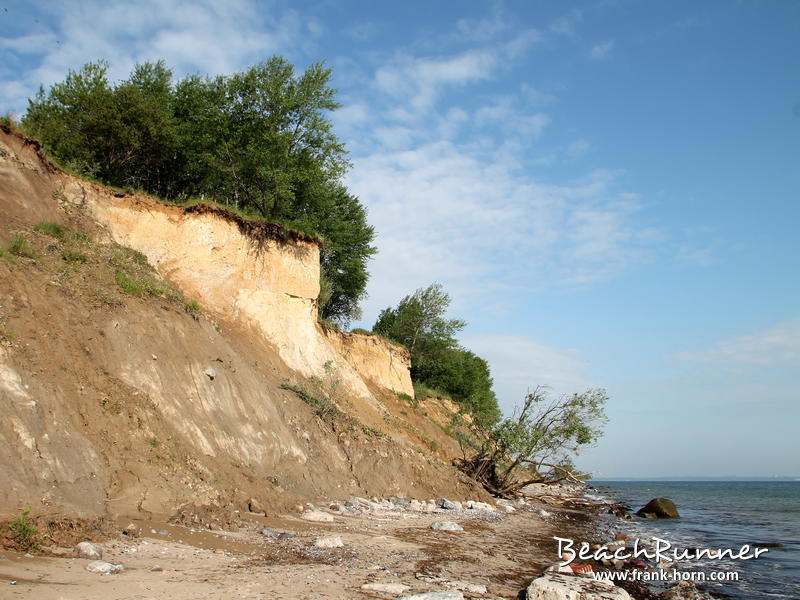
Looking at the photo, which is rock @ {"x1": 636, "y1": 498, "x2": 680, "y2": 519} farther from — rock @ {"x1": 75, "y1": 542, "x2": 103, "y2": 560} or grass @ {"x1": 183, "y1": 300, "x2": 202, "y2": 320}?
rock @ {"x1": 75, "y1": 542, "x2": 103, "y2": 560}

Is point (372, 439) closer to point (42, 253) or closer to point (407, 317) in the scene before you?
point (42, 253)

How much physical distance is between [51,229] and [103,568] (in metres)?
11.2

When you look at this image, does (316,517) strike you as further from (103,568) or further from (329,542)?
(103,568)

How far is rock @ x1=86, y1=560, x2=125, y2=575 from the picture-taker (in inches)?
237

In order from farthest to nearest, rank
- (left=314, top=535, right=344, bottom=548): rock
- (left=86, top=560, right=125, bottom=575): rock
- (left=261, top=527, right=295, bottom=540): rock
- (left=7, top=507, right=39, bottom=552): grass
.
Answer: (left=261, top=527, right=295, bottom=540): rock → (left=314, top=535, right=344, bottom=548): rock → (left=7, top=507, right=39, bottom=552): grass → (left=86, top=560, right=125, bottom=575): rock

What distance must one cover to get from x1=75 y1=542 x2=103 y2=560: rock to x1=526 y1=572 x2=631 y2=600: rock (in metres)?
5.91

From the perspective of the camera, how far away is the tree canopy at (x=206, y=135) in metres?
20.9

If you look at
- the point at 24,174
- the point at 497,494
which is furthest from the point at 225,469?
the point at 497,494

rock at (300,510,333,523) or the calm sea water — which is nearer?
the calm sea water

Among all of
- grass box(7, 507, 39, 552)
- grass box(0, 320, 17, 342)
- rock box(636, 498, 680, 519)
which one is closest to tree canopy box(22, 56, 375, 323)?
grass box(0, 320, 17, 342)

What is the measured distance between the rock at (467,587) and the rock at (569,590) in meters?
0.69

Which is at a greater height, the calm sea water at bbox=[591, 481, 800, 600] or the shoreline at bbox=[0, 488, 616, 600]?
the shoreline at bbox=[0, 488, 616, 600]

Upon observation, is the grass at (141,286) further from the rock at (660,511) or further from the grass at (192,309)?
the rock at (660,511)

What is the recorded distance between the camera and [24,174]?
14.8 meters
